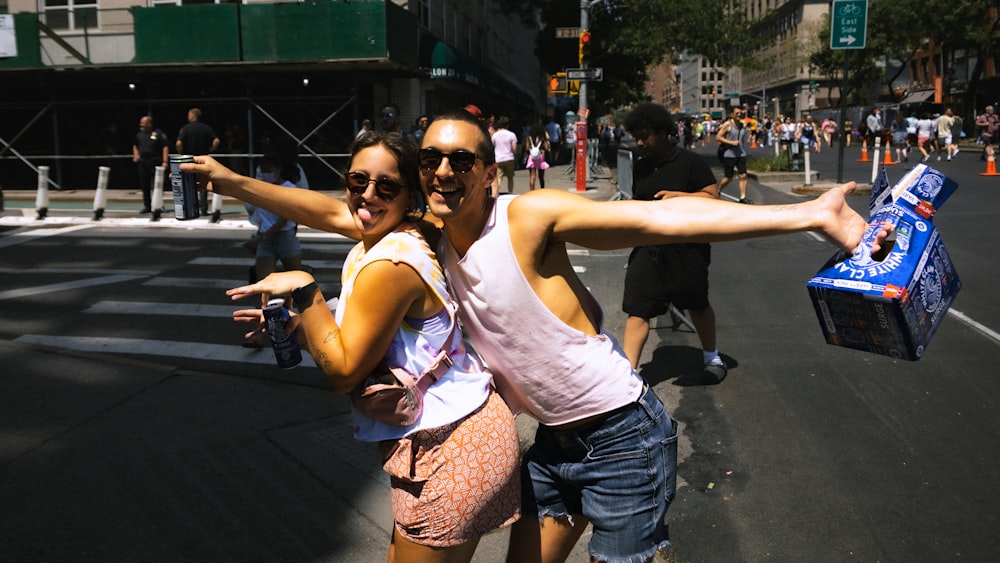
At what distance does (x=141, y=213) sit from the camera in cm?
1633

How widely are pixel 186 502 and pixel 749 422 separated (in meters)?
3.28

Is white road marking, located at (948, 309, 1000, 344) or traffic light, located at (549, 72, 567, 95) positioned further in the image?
traffic light, located at (549, 72, 567, 95)

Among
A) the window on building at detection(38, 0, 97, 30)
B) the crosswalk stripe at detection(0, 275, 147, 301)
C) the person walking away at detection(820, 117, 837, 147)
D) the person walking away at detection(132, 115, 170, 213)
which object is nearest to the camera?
the crosswalk stripe at detection(0, 275, 147, 301)

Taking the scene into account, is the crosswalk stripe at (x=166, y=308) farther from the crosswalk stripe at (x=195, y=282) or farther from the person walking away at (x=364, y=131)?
the person walking away at (x=364, y=131)

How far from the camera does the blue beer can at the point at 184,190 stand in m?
2.82

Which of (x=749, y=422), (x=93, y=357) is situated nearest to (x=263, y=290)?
(x=749, y=422)

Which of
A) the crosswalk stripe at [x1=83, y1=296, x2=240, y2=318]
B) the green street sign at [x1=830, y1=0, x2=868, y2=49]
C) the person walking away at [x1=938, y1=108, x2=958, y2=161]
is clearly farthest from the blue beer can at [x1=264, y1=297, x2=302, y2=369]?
the person walking away at [x1=938, y1=108, x2=958, y2=161]

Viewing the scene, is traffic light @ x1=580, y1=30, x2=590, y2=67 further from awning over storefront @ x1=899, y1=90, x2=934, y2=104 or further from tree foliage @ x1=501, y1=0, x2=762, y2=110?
awning over storefront @ x1=899, y1=90, x2=934, y2=104

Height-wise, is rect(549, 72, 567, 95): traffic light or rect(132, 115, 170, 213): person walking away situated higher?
rect(549, 72, 567, 95): traffic light

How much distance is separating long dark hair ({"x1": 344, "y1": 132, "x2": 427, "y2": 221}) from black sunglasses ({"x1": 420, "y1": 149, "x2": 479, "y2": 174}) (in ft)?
0.32

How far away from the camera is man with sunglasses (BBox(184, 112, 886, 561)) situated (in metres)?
2.07

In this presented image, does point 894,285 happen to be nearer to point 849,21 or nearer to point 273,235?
point 273,235

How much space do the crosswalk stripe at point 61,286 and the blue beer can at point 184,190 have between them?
7330 millimetres

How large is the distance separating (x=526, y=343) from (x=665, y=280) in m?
3.29
